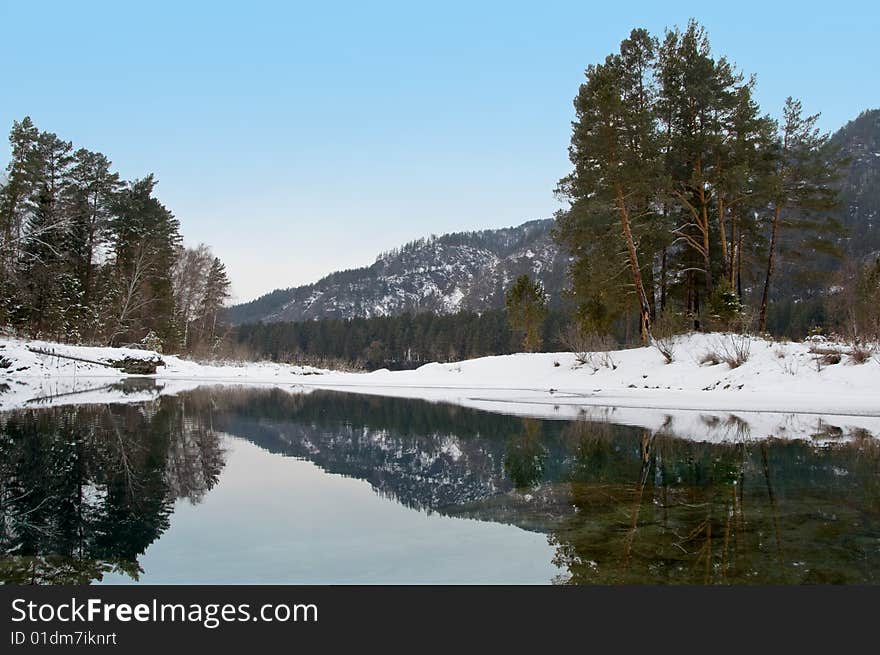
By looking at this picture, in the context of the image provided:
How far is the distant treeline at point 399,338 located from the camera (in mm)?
97312

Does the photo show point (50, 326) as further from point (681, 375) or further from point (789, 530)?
point (789, 530)

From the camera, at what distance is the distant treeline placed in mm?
97312

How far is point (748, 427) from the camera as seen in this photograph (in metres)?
11.8

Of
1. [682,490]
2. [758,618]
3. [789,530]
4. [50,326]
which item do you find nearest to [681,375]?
[682,490]

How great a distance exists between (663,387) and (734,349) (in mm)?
2682

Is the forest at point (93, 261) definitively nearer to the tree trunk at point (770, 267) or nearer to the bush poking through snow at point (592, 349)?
the bush poking through snow at point (592, 349)

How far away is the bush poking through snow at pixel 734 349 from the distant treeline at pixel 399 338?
66.8 meters

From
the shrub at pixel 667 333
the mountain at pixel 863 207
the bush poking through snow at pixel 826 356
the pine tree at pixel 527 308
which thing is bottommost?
the bush poking through snow at pixel 826 356

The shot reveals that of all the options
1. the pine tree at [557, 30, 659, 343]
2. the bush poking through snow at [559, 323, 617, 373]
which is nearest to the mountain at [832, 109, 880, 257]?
the pine tree at [557, 30, 659, 343]

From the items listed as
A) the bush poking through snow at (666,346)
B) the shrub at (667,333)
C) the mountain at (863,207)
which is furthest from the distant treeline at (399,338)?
the mountain at (863,207)

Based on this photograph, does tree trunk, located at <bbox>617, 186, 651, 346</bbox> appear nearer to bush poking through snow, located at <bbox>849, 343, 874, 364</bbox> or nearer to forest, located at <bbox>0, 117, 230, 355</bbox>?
bush poking through snow, located at <bbox>849, 343, 874, 364</bbox>

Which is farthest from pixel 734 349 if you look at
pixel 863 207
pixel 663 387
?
pixel 863 207

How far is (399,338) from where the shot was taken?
112 meters

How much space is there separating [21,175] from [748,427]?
40.4m
